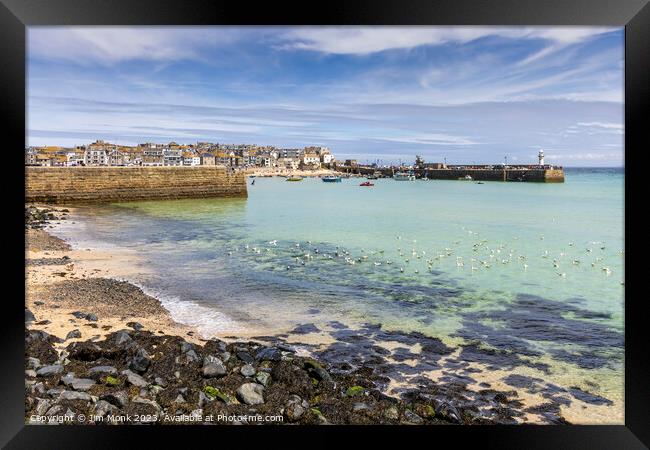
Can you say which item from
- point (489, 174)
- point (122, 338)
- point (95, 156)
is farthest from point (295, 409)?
point (489, 174)

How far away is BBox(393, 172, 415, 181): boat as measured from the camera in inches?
2101

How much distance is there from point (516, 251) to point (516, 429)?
33.4 feet

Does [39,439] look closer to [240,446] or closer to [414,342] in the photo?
[240,446]

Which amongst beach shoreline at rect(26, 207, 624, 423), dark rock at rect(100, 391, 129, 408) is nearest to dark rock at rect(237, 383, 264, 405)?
dark rock at rect(100, 391, 129, 408)

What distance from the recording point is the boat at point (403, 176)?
53372 mm

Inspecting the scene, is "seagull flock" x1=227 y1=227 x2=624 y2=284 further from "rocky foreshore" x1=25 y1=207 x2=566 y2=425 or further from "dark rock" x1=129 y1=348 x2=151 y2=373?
"dark rock" x1=129 y1=348 x2=151 y2=373

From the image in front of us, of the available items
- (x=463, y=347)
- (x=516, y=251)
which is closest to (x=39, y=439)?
(x=463, y=347)

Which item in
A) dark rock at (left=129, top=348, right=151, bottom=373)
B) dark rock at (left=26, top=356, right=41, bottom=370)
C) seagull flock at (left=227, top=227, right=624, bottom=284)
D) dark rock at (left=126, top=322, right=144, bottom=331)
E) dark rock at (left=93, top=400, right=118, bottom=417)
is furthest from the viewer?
seagull flock at (left=227, top=227, right=624, bottom=284)

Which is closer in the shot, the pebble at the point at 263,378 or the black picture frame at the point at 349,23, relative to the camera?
the black picture frame at the point at 349,23

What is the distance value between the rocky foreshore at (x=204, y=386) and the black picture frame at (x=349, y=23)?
300mm

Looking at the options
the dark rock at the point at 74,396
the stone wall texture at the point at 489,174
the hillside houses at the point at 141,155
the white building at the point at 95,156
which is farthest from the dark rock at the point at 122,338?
the stone wall texture at the point at 489,174

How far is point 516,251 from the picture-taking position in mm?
12680

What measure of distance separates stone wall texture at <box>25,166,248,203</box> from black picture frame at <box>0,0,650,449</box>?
19.3 meters

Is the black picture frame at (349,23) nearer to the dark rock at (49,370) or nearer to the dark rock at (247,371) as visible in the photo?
the dark rock at (49,370)
